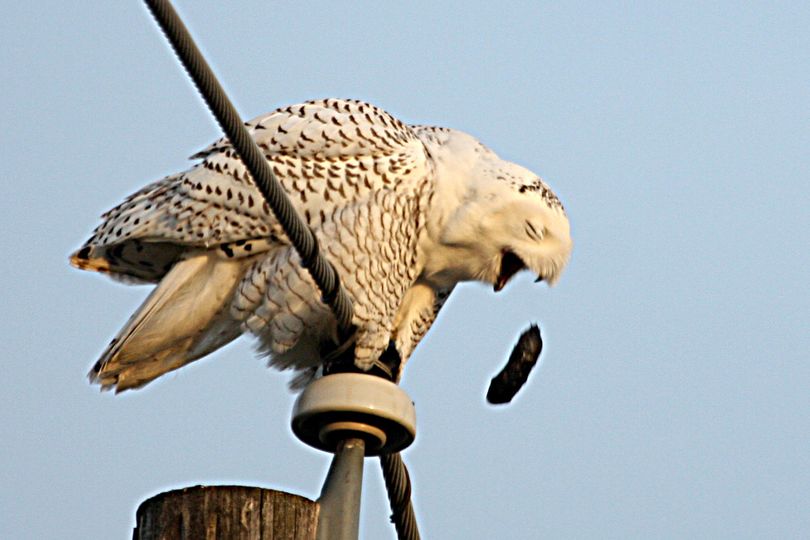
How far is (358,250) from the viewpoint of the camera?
18.9 feet

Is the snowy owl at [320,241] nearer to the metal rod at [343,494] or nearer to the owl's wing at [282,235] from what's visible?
the owl's wing at [282,235]

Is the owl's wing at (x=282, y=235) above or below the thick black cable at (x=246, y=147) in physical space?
above

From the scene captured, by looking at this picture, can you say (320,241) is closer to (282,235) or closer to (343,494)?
(282,235)

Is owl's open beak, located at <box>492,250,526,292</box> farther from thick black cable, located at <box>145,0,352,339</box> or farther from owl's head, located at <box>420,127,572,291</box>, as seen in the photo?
thick black cable, located at <box>145,0,352,339</box>

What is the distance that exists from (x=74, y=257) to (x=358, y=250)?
138cm

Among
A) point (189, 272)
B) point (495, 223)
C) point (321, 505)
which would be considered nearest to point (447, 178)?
point (495, 223)

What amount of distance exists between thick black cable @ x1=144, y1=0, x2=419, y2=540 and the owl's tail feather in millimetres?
1230

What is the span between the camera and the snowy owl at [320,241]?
5.79 m

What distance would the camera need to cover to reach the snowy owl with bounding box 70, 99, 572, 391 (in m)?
5.79

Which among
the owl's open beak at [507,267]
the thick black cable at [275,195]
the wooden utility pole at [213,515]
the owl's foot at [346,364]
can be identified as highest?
the owl's open beak at [507,267]

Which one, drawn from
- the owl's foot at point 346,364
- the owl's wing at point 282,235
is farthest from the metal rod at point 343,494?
the owl's wing at point 282,235

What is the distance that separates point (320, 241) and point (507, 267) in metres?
0.98

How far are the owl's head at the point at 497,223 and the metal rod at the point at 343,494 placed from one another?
1714 mm

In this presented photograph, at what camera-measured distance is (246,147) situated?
3691mm
